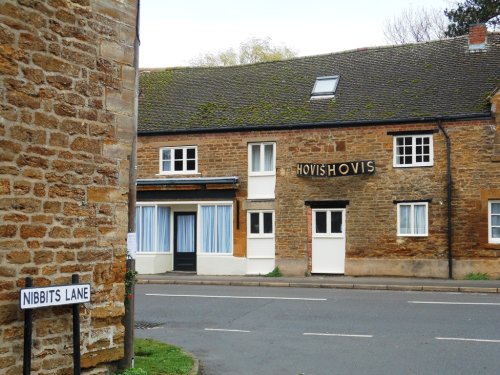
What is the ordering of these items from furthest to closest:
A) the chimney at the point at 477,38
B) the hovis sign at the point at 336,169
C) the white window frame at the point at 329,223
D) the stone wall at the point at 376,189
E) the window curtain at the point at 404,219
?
the chimney at the point at 477,38 → the white window frame at the point at 329,223 → the hovis sign at the point at 336,169 → the window curtain at the point at 404,219 → the stone wall at the point at 376,189

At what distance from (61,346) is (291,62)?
23.4 m

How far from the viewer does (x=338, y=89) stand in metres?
25.6

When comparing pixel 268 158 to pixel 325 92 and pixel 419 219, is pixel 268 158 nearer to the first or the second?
pixel 325 92

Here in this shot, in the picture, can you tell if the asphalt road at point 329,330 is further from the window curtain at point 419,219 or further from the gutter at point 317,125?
the gutter at point 317,125

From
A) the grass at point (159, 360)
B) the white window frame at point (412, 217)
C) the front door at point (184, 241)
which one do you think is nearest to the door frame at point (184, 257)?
the front door at point (184, 241)

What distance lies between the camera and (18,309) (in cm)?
633

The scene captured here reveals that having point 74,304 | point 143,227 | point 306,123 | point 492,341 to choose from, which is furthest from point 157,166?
point 74,304

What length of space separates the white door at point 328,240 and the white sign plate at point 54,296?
1711cm

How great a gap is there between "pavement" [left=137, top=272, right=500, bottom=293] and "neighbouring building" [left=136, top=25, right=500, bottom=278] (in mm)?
846

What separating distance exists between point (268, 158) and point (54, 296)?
60.9 ft

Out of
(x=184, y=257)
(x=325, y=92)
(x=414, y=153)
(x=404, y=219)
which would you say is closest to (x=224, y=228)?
(x=184, y=257)

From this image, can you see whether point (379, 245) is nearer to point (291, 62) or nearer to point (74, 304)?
point (291, 62)

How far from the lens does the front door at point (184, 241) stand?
26.3 meters

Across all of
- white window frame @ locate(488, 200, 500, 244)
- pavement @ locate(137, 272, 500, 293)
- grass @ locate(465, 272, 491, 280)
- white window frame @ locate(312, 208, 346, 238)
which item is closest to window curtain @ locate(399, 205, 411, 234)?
pavement @ locate(137, 272, 500, 293)
